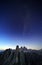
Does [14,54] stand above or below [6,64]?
above

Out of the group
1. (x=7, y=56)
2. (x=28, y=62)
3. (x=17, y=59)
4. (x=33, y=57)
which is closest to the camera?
(x=28, y=62)

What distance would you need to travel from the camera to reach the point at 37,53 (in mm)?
9961

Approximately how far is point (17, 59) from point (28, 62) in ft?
5.35

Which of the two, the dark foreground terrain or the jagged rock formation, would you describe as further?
the jagged rock formation

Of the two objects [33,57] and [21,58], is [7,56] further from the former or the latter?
[33,57]

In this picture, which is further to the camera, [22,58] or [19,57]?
[19,57]

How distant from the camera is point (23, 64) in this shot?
9609mm

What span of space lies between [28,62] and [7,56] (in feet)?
10.7

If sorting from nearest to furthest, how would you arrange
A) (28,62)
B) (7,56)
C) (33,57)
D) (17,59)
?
(28,62) < (33,57) < (17,59) < (7,56)

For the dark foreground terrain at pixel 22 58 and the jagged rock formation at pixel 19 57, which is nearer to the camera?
the dark foreground terrain at pixel 22 58

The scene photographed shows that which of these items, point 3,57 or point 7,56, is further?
point 7,56

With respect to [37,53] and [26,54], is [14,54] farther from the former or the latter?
[37,53]

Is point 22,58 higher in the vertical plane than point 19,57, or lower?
lower

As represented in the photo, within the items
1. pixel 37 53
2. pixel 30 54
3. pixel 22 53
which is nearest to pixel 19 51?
pixel 22 53
